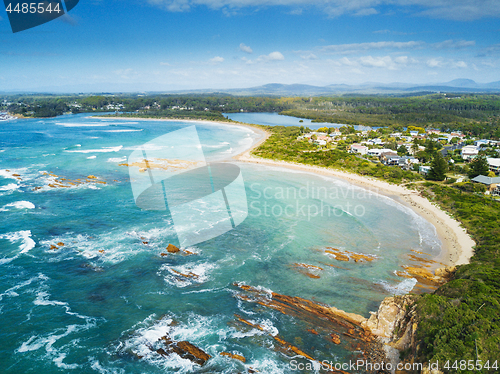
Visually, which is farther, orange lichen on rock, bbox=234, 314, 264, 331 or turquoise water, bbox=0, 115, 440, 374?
orange lichen on rock, bbox=234, 314, 264, 331

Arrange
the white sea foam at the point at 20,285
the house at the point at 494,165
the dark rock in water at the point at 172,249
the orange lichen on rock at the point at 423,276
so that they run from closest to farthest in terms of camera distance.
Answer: the white sea foam at the point at 20,285, the orange lichen on rock at the point at 423,276, the dark rock in water at the point at 172,249, the house at the point at 494,165

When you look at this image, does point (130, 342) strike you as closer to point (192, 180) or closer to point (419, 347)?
point (419, 347)

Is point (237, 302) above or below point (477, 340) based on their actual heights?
below

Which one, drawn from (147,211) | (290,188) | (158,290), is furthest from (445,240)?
(147,211)

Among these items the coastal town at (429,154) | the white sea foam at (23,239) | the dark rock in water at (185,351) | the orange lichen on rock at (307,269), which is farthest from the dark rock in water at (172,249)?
the coastal town at (429,154)

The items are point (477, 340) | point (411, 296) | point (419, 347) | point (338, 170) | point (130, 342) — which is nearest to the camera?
point (477, 340)

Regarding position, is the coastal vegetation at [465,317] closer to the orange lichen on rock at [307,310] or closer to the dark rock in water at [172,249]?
the orange lichen on rock at [307,310]

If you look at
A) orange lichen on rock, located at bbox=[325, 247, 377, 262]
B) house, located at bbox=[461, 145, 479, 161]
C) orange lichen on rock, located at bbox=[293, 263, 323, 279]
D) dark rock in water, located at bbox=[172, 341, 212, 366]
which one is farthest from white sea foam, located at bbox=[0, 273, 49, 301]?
house, located at bbox=[461, 145, 479, 161]

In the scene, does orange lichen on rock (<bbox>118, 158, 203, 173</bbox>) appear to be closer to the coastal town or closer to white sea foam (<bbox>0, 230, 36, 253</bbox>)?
white sea foam (<bbox>0, 230, 36, 253</bbox>)
